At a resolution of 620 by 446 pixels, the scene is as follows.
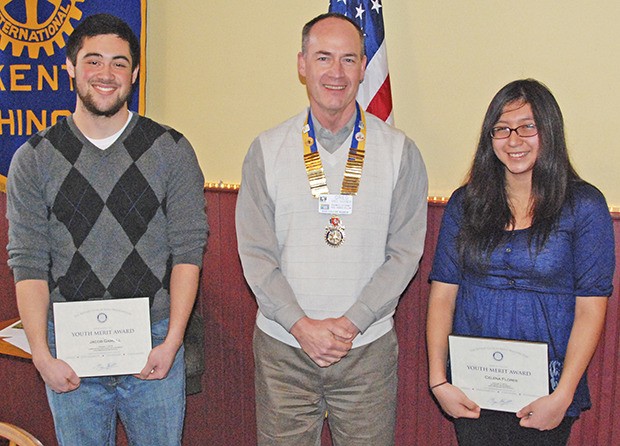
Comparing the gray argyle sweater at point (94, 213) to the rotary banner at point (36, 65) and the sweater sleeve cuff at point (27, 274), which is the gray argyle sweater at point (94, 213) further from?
the rotary banner at point (36, 65)

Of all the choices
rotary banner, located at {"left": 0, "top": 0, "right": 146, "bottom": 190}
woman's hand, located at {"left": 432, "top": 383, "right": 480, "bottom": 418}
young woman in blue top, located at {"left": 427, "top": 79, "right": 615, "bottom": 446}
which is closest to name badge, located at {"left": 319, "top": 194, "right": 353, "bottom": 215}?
young woman in blue top, located at {"left": 427, "top": 79, "right": 615, "bottom": 446}

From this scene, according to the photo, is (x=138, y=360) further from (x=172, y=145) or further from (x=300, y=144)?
(x=300, y=144)

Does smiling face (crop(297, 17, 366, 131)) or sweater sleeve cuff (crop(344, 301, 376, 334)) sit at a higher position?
smiling face (crop(297, 17, 366, 131))

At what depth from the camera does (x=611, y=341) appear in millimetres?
2693

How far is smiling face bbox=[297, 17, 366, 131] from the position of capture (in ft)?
7.74

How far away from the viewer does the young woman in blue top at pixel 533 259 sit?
2.11m

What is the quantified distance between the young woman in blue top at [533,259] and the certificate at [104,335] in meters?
1.00

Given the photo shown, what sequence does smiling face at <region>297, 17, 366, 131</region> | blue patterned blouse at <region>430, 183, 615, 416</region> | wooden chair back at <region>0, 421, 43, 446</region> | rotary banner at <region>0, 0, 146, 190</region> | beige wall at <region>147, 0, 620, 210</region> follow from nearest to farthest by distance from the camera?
1. wooden chair back at <region>0, 421, 43, 446</region>
2. blue patterned blouse at <region>430, 183, 615, 416</region>
3. smiling face at <region>297, 17, 366, 131</region>
4. beige wall at <region>147, 0, 620, 210</region>
5. rotary banner at <region>0, 0, 146, 190</region>

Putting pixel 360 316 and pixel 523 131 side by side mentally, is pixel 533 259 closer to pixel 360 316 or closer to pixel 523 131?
pixel 523 131

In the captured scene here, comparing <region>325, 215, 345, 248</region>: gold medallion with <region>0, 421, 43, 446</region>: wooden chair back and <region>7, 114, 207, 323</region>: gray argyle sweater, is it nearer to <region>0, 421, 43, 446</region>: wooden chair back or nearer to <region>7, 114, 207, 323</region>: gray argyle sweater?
<region>7, 114, 207, 323</region>: gray argyle sweater

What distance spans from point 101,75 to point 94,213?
0.44 meters

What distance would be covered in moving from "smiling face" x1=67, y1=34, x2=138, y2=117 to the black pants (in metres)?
1.53

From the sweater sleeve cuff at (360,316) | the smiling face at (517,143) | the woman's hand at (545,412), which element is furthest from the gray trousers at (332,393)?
the smiling face at (517,143)

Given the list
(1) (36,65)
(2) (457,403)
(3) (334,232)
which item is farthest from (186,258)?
(1) (36,65)
